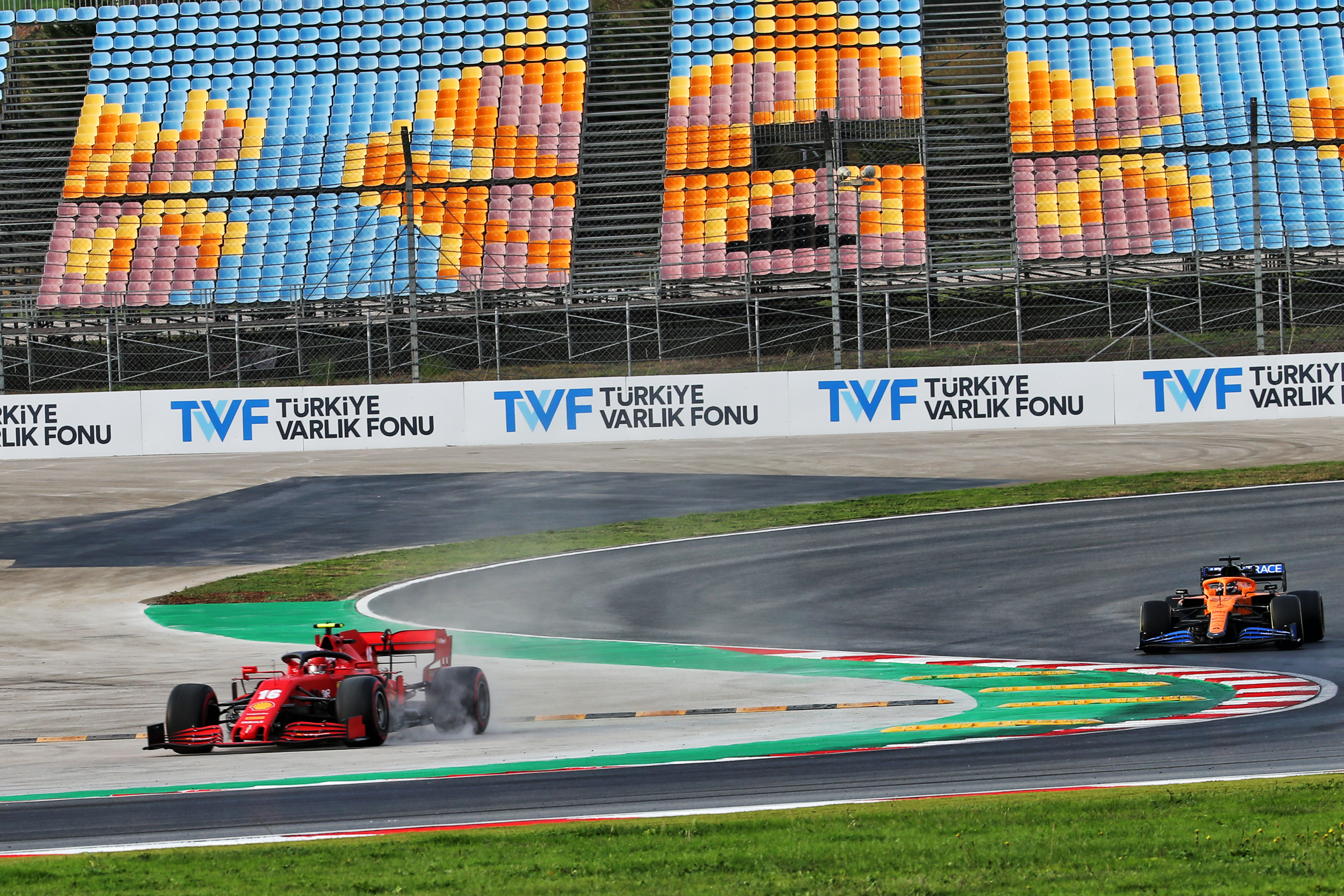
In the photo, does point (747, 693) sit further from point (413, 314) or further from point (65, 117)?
point (65, 117)

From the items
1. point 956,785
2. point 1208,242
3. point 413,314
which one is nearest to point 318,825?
point 956,785

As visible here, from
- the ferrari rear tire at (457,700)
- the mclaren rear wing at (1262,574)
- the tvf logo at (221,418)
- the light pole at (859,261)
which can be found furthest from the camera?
the tvf logo at (221,418)

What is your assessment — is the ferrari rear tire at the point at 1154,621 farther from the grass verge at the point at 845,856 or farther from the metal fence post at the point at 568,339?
the metal fence post at the point at 568,339

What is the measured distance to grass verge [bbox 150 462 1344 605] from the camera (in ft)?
65.9

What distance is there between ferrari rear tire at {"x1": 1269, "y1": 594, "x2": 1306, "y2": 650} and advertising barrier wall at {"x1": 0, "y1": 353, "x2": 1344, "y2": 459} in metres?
14.9

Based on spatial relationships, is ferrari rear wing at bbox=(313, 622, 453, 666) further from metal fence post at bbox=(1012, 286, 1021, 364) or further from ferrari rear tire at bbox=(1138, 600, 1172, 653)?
metal fence post at bbox=(1012, 286, 1021, 364)

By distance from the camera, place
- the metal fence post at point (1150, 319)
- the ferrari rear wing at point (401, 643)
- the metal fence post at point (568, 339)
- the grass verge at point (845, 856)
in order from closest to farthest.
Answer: the grass verge at point (845, 856) < the ferrari rear wing at point (401, 643) < the metal fence post at point (1150, 319) < the metal fence post at point (568, 339)

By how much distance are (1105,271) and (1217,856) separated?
26104mm

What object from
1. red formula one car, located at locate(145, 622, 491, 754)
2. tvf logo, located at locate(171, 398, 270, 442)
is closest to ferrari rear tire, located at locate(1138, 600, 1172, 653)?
red formula one car, located at locate(145, 622, 491, 754)

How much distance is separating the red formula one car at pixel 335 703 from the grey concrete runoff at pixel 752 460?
1551 cm

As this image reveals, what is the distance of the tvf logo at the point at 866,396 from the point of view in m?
28.9

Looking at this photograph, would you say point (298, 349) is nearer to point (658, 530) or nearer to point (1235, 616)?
point (658, 530)

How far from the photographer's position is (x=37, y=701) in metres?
13.0

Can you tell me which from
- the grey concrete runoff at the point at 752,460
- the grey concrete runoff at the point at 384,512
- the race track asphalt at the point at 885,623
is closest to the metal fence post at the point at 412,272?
the grey concrete runoff at the point at 752,460
